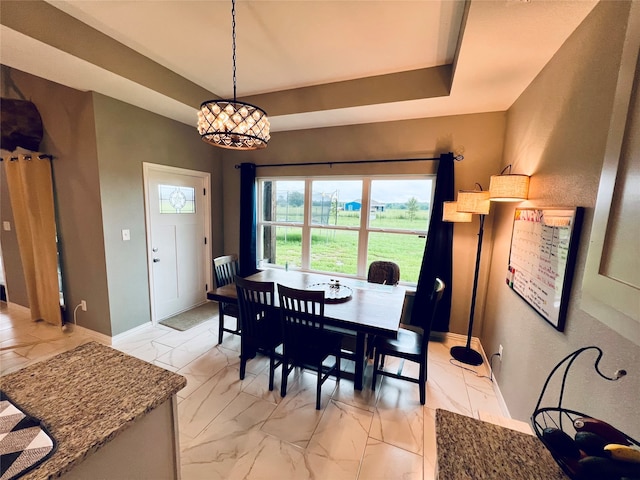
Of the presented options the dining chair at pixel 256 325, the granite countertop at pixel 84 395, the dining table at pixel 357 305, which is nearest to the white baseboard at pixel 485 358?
the dining table at pixel 357 305

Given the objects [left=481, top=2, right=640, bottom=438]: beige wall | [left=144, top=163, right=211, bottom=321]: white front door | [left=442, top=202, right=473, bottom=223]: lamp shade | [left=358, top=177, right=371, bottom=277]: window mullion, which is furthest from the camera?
[left=358, top=177, right=371, bottom=277]: window mullion

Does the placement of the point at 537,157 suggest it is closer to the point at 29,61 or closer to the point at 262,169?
the point at 262,169

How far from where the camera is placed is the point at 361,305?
7.38 ft

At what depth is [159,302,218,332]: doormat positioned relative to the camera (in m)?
3.35

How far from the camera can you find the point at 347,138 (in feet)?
11.1

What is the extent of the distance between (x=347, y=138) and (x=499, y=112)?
1.65 metres

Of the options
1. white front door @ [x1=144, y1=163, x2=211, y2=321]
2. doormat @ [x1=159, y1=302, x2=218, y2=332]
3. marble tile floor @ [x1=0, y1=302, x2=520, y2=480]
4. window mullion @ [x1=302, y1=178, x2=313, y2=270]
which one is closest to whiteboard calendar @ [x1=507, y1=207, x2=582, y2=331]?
marble tile floor @ [x1=0, y1=302, x2=520, y2=480]

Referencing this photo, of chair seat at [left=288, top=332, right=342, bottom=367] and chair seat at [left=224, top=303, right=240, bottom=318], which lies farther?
chair seat at [left=224, top=303, right=240, bottom=318]

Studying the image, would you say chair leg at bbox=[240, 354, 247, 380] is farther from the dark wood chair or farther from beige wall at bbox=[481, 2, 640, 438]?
beige wall at bbox=[481, 2, 640, 438]

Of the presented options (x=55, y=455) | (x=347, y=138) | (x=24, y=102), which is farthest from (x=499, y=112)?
(x=24, y=102)

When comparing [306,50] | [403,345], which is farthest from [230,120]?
[403,345]

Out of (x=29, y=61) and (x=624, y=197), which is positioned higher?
(x=29, y=61)

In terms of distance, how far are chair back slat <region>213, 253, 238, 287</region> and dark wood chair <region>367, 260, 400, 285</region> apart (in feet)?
5.39

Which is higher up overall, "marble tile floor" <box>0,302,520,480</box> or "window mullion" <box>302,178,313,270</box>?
"window mullion" <box>302,178,313,270</box>
